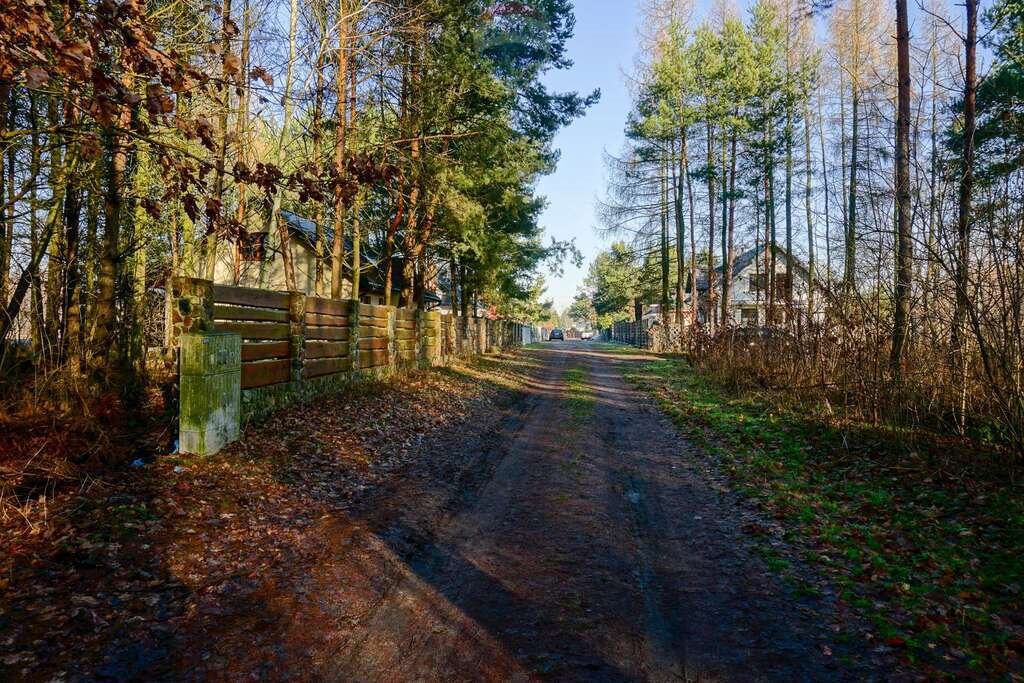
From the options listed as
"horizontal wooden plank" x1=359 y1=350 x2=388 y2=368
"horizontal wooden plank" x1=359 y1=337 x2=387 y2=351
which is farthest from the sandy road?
"horizontal wooden plank" x1=359 y1=337 x2=387 y2=351

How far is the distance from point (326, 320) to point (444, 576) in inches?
312

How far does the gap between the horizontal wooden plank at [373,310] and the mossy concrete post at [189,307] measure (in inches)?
218

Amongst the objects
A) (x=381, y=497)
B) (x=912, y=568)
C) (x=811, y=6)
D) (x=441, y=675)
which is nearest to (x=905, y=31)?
(x=811, y=6)

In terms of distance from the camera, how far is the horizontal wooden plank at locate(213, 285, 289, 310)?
25.4 ft

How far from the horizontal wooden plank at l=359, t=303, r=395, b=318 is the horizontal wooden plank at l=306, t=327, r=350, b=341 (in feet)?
2.75

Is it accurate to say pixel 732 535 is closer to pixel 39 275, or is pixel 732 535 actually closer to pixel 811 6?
pixel 39 275

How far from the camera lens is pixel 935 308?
23.8ft

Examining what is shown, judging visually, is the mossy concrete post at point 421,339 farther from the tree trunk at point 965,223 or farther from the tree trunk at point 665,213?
the tree trunk at point 665,213

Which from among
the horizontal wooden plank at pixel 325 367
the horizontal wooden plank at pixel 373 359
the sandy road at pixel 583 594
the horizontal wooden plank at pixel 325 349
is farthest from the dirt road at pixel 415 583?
the horizontal wooden plank at pixel 373 359

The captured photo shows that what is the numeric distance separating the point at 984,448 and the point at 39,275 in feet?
36.5

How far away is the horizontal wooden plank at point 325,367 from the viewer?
10.4 metres

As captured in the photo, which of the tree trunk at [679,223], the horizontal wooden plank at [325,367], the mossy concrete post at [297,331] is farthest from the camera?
the tree trunk at [679,223]

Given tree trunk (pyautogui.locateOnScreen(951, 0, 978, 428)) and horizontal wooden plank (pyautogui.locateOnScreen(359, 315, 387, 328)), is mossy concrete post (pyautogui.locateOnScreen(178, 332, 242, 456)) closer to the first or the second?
horizontal wooden plank (pyautogui.locateOnScreen(359, 315, 387, 328))

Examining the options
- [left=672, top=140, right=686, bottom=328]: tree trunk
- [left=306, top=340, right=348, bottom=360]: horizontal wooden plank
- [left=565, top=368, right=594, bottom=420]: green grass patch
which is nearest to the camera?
[left=306, top=340, right=348, bottom=360]: horizontal wooden plank
